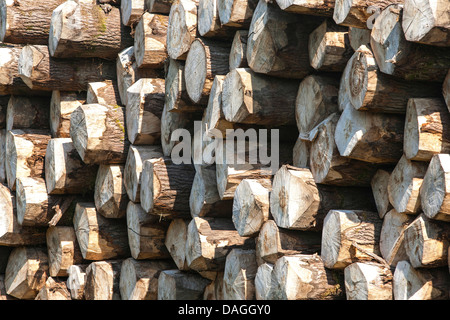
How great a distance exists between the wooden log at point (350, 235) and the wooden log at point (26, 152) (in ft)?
9.89

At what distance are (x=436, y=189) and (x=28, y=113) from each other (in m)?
3.90

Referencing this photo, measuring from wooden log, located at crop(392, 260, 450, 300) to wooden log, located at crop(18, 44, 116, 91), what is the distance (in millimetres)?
3117

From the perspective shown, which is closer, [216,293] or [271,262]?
[271,262]

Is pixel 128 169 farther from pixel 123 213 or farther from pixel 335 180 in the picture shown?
pixel 335 180

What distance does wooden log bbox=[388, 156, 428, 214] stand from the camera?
2.74 metres

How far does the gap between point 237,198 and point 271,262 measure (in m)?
0.40

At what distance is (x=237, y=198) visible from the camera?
3633 millimetres

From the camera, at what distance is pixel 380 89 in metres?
2.82

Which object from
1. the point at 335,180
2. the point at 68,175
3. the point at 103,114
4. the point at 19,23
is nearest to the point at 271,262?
the point at 335,180

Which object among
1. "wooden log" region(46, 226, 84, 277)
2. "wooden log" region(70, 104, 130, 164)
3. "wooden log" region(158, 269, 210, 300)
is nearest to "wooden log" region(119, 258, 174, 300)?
"wooden log" region(158, 269, 210, 300)

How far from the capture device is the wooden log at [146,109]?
449 cm

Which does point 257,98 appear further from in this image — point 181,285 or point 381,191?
point 181,285

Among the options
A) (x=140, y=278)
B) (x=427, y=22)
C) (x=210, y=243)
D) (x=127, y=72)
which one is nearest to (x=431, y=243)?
(x=427, y=22)

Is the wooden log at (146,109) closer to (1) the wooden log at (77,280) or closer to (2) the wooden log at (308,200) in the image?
(1) the wooden log at (77,280)
